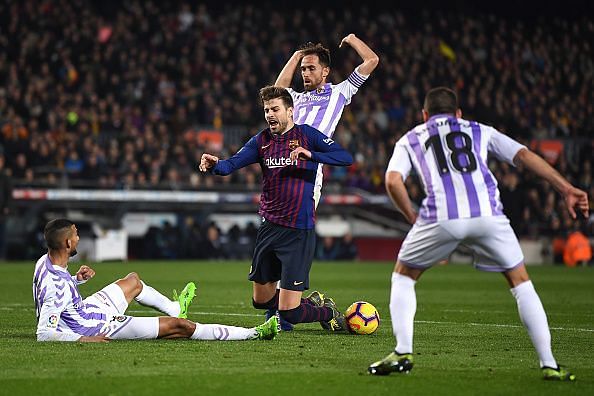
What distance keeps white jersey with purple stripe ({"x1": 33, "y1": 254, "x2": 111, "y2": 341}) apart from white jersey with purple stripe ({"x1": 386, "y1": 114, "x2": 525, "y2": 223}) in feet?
10.3

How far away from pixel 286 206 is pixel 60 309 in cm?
237

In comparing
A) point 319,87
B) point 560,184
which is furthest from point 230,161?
point 560,184

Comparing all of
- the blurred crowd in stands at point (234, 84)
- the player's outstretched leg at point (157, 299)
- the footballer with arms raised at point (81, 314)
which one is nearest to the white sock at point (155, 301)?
the player's outstretched leg at point (157, 299)

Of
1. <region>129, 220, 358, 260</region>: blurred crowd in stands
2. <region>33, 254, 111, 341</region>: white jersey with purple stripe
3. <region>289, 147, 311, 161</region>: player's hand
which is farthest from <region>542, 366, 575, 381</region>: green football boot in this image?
<region>129, 220, 358, 260</region>: blurred crowd in stands

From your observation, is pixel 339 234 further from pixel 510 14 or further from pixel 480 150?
pixel 480 150

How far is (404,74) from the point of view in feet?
112

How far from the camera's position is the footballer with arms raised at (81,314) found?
893cm

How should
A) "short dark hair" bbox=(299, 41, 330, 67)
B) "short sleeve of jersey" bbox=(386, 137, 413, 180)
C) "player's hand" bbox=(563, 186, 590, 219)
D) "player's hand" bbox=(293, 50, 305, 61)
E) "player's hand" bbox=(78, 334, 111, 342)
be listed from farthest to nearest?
"player's hand" bbox=(293, 50, 305, 61) < "short dark hair" bbox=(299, 41, 330, 67) < "player's hand" bbox=(78, 334, 111, 342) < "short sleeve of jersey" bbox=(386, 137, 413, 180) < "player's hand" bbox=(563, 186, 590, 219)

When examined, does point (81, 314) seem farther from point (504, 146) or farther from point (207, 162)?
point (504, 146)

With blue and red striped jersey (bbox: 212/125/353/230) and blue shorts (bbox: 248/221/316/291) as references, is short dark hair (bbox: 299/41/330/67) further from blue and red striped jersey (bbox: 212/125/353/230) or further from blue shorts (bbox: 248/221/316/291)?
blue shorts (bbox: 248/221/316/291)

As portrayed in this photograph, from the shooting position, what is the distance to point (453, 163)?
286 inches

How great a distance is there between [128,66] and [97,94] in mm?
1546

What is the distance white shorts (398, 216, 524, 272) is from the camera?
7180mm

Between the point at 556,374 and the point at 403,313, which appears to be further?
the point at 403,313
